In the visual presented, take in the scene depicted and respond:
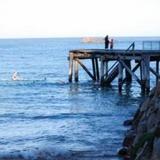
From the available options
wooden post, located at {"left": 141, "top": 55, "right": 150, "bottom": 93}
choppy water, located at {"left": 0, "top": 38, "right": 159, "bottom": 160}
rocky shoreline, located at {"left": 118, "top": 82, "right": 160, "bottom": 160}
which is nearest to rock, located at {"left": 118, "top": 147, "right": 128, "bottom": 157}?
rocky shoreline, located at {"left": 118, "top": 82, "right": 160, "bottom": 160}

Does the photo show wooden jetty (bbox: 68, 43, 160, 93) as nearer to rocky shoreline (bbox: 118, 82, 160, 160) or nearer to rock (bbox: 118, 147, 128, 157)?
rocky shoreline (bbox: 118, 82, 160, 160)

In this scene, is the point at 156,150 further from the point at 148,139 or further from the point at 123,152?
the point at 123,152

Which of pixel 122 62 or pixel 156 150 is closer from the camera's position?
pixel 156 150

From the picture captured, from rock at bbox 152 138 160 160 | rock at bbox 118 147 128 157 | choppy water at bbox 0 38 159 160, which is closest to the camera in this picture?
rock at bbox 152 138 160 160

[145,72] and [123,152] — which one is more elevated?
[145,72]

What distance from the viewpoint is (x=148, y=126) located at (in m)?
19.3

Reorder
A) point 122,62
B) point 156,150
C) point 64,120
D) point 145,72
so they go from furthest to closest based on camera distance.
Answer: point 122,62, point 145,72, point 64,120, point 156,150

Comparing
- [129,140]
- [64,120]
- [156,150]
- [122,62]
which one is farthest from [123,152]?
[122,62]

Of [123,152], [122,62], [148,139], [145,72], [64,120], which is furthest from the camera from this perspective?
[122,62]

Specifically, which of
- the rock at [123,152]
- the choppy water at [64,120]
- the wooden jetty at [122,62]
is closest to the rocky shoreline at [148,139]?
the rock at [123,152]

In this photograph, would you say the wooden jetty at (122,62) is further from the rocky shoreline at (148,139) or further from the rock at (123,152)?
the rock at (123,152)

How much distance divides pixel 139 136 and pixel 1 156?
6.00 metres

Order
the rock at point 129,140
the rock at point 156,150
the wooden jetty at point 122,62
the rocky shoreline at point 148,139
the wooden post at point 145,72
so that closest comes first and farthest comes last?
the rock at point 156,150 → the rocky shoreline at point 148,139 → the rock at point 129,140 → the wooden post at point 145,72 → the wooden jetty at point 122,62

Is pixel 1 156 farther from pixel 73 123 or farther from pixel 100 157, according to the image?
pixel 73 123
